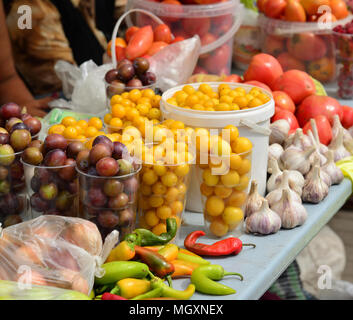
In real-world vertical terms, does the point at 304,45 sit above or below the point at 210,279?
above

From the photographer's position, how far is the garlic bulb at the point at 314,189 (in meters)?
1.45

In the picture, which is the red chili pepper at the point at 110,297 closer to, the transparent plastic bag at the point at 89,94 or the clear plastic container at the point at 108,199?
the clear plastic container at the point at 108,199

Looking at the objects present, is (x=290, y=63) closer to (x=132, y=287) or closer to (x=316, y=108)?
(x=316, y=108)

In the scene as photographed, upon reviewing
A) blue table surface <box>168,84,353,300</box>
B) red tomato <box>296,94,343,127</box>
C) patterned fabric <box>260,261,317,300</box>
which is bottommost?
patterned fabric <box>260,261,317,300</box>

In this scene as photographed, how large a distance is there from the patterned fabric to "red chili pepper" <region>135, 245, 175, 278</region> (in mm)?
837

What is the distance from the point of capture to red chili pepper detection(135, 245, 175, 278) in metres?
1.07

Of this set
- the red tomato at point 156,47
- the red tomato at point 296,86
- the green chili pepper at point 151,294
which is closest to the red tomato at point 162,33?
the red tomato at point 156,47

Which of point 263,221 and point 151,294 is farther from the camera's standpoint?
point 263,221

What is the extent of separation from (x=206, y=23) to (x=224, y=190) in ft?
3.50

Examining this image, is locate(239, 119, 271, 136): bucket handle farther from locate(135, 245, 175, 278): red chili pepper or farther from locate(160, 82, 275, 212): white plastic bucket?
locate(135, 245, 175, 278): red chili pepper

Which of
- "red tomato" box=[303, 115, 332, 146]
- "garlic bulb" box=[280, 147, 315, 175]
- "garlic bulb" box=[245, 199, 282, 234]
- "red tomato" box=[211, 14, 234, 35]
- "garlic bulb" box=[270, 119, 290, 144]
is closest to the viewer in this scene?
"garlic bulb" box=[245, 199, 282, 234]

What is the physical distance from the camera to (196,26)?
6.94 feet

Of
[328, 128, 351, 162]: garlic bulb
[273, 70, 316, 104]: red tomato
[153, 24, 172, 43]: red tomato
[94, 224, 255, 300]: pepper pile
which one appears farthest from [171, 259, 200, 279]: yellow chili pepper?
[153, 24, 172, 43]: red tomato

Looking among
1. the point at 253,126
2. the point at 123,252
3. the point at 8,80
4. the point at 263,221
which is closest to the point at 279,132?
the point at 253,126
